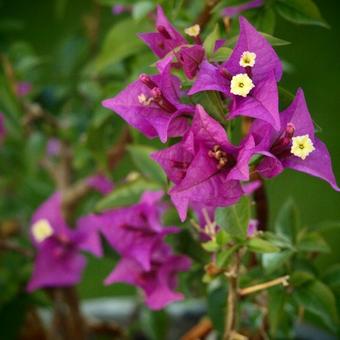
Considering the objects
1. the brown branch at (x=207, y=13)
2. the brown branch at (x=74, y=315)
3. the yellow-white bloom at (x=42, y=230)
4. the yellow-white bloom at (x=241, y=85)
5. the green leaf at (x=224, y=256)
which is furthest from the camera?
the brown branch at (x=74, y=315)

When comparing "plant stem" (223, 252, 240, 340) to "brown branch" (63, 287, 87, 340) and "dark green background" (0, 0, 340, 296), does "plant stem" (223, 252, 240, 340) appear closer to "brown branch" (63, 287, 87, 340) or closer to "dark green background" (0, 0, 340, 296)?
"brown branch" (63, 287, 87, 340)


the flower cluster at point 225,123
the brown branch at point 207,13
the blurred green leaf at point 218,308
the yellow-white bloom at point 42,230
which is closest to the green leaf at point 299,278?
the blurred green leaf at point 218,308

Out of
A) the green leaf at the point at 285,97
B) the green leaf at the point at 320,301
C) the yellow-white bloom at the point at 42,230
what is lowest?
the yellow-white bloom at the point at 42,230

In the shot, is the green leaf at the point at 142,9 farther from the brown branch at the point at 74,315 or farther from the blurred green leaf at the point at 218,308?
the brown branch at the point at 74,315

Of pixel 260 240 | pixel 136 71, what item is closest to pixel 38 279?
pixel 136 71

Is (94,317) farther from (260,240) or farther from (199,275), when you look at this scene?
(260,240)

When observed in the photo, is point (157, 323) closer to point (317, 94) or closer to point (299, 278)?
point (299, 278)

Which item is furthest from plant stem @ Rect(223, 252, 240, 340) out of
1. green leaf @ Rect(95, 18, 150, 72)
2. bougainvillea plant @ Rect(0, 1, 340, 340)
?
green leaf @ Rect(95, 18, 150, 72)
